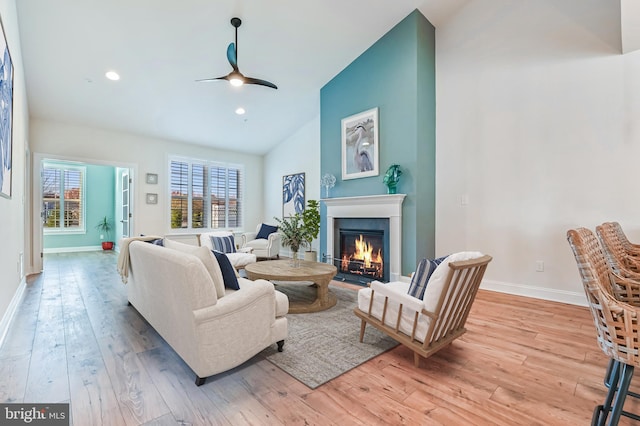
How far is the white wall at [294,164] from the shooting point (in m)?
6.50

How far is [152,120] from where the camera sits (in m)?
5.72

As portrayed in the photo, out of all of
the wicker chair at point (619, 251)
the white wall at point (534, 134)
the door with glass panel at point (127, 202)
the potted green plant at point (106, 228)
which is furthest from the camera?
the potted green plant at point (106, 228)

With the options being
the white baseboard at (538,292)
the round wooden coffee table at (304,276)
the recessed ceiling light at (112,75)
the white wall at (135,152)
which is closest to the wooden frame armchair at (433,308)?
the round wooden coffee table at (304,276)

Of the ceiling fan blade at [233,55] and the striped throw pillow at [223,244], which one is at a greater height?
the ceiling fan blade at [233,55]

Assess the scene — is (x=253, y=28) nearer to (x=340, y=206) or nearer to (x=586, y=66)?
(x=340, y=206)

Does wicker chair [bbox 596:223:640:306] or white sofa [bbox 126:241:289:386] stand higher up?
wicker chair [bbox 596:223:640:306]

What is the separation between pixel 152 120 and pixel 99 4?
2.71 meters

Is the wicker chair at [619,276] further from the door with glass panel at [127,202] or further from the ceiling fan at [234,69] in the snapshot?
→ the door with glass panel at [127,202]

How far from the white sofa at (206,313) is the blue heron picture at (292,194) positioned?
467cm

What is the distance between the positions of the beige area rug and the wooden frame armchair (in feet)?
0.93

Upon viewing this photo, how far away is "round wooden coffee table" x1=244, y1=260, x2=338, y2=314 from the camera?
3.03 metres

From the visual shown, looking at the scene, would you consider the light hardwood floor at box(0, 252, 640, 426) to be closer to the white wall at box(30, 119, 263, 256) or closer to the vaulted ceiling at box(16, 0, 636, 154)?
the vaulted ceiling at box(16, 0, 636, 154)

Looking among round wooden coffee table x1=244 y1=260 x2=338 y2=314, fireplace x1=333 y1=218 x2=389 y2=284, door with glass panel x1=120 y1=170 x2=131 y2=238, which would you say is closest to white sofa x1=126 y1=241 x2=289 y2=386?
round wooden coffee table x1=244 y1=260 x2=338 y2=314

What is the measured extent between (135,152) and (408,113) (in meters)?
5.74
